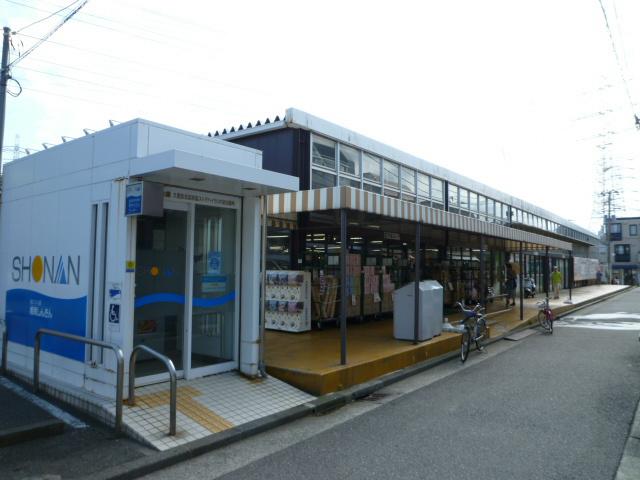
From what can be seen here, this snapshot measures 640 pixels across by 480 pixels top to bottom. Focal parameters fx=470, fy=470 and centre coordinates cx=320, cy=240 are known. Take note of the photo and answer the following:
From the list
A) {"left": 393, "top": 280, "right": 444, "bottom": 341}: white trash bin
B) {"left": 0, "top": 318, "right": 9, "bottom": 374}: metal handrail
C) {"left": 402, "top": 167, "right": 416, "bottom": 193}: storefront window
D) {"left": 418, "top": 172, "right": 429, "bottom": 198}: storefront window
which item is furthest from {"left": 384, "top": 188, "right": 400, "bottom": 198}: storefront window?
{"left": 0, "top": 318, "right": 9, "bottom": 374}: metal handrail

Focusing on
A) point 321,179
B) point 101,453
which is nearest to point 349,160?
point 321,179

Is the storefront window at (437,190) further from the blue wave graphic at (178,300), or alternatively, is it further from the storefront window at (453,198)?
the blue wave graphic at (178,300)

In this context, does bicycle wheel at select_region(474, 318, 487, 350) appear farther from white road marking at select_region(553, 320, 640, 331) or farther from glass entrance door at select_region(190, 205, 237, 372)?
white road marking at select_region(553, 320, 640, 331)

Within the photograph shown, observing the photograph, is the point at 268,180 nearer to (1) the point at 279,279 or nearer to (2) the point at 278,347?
(2) the point at 278,347

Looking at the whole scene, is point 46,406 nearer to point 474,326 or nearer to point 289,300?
point 289,300

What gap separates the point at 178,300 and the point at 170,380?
158cm

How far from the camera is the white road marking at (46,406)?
5.26 metres

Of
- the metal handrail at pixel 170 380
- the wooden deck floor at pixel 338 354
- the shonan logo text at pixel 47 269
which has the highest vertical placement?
the shonan logo text at pixel 47 269

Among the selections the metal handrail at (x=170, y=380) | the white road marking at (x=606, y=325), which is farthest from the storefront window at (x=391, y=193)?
the metal handrail at (x=170, y=380)

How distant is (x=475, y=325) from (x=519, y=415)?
4446 millimetres

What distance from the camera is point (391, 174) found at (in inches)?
520

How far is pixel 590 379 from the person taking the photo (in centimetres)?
777

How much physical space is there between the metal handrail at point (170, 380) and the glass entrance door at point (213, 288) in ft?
3.83

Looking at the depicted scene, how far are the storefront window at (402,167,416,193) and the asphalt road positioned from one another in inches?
255
